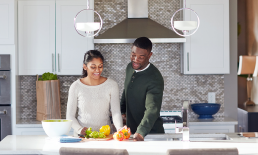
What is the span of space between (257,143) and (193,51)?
1907mm

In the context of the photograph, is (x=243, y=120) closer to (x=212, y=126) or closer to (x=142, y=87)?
(x=212, y=126)

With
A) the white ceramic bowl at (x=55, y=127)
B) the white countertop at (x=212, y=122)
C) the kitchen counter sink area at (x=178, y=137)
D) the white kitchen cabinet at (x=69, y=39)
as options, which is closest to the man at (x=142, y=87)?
the kitchen counter sink area at (x=178, y=137)

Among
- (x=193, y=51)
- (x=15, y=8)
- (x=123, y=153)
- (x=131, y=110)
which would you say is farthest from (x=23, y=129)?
(x=123, y=153)

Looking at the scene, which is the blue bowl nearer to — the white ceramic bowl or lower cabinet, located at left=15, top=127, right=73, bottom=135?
lower cabinet, located at left=15, top=127, right=73, bottom=135

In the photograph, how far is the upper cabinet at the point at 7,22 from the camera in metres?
3.63

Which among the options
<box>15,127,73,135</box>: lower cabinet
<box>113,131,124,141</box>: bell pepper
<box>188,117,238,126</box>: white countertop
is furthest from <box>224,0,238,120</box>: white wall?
<box>113,131,124,141</box>: bell pepper

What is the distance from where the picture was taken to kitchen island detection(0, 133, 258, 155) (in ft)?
5.98

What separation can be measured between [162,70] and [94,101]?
1916mm

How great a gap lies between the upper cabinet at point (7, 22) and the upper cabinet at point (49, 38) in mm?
135

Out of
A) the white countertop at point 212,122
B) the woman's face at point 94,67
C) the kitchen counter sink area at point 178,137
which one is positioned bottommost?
the white countertop at point 212,122

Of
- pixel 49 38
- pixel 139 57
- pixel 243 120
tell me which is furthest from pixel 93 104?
pixel 243 120

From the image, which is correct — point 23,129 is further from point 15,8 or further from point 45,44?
point 15,8

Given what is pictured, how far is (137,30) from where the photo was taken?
3.65m

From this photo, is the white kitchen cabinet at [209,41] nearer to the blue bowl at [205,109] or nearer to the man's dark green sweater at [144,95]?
the blue bowl at [205,109]
